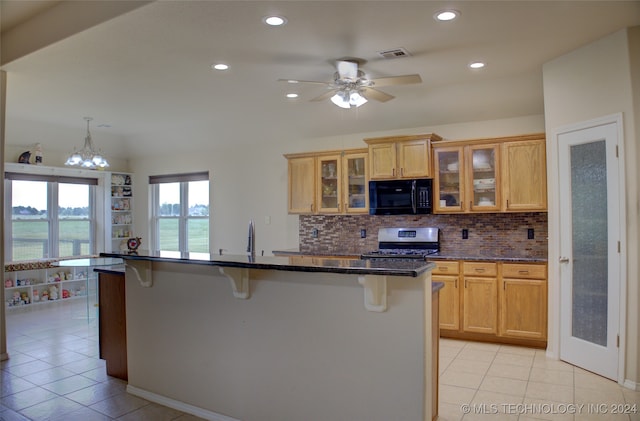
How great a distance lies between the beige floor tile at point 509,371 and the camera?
3.69m

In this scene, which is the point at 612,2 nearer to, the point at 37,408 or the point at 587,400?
the point at 587,400

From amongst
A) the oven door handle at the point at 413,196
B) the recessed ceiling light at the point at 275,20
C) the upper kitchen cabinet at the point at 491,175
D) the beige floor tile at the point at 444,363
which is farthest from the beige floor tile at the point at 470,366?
the recessed ceiling light at the point at 275,20

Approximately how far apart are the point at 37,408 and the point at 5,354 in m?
1.48

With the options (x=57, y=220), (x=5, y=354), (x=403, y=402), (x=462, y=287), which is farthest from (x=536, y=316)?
(x=57, y=220)

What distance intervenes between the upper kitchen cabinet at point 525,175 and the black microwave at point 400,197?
0.84 meters

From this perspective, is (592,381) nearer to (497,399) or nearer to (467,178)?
(497,399)

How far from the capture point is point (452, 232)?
17.7 feet

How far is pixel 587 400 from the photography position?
3170 mm

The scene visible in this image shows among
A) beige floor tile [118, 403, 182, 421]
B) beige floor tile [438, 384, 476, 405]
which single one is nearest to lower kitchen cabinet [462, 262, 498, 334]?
beige floor tile [438, 384, 476, 405]

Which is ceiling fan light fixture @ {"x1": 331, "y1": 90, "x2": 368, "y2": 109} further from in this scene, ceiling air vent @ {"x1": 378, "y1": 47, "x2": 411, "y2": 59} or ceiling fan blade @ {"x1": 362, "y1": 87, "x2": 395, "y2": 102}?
A: ceiling air vent @ {"x1": 378, "y1": 47, "x2": 411, "y2": 59}

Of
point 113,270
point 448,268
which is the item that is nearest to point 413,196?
point 448,268

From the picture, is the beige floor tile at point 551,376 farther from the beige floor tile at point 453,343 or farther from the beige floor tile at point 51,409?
the beige floor tile at point 51,409

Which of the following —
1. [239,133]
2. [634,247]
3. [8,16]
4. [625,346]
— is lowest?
[625,346]

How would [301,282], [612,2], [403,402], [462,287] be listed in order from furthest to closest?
[462,287] → [612,2] → [301,282] → [403,402]
